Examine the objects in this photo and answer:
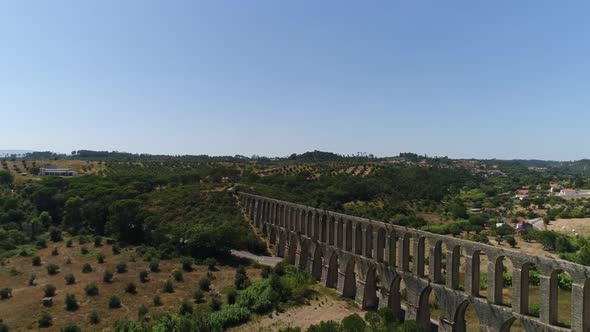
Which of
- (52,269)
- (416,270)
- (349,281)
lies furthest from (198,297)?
(52,269)

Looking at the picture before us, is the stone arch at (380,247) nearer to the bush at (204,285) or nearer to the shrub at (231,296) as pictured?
→ the shrub at (231,296)

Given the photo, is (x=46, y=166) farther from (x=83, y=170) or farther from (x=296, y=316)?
(x=296, y=316)

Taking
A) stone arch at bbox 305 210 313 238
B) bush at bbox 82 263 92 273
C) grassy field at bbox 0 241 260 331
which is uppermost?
stone arch at bbox 305 210 313 238

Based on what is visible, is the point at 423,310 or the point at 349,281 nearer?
the point at 423,310

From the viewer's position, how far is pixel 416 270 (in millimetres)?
29125

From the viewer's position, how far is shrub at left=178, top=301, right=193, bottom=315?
31828 millimetres

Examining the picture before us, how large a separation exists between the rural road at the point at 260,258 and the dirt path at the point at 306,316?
43.9 feet

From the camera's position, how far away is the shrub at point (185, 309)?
31.8m

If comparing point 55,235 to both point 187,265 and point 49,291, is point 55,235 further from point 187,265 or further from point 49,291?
point 187,265

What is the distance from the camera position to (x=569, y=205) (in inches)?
3531

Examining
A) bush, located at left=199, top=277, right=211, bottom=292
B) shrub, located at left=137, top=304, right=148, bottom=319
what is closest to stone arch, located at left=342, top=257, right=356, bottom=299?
bush, located at left=199, top=277, right=211, bottom=292

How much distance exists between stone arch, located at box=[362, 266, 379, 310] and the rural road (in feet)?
51.0

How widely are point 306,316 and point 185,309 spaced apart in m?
9.71

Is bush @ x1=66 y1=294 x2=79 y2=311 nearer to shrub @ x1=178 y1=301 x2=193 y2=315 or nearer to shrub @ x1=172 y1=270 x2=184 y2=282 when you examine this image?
shrub @ x1=178 y1=301 x2=193 y2=315
